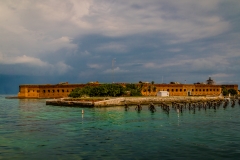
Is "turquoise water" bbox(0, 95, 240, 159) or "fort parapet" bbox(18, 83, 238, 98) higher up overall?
"fort parapet" bbox(18, 83, 238, 98)

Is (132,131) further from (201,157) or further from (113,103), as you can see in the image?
(113,103)

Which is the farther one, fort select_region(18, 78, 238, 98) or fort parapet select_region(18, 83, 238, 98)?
fort parapet select_region(18, 83, 238, 98)

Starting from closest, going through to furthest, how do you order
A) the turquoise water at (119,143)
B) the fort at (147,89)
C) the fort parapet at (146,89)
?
the turquoise water at (119,143) < the fort at (147,89) < the fort parapet at (146,89)

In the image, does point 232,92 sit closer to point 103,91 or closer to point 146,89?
point 146,89

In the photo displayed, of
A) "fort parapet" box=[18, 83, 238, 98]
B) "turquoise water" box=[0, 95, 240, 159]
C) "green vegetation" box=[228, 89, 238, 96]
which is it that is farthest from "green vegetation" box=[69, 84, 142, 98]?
"green vegetation" box=[228, 89, 238, 96]

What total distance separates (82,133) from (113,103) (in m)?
38.7

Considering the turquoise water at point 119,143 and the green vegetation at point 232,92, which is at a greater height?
the green vegetation at point 232,92

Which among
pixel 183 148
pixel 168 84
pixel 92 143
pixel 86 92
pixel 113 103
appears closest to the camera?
pixel 183 148

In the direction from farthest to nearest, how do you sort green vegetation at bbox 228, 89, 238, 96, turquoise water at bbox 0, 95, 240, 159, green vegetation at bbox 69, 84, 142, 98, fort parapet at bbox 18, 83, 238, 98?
green vegetation at bbox 228, 89, 238, 96 → fort parapet at bbox 18, 83, 238, 98 → green vegetation at bbox 69, 84, 142, 98 → turquoise water at bbox 0, 95, 240, 159

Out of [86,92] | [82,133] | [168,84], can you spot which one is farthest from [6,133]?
[168,84]

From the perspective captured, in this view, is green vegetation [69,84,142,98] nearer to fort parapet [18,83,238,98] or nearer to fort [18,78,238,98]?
fort [18,78,238,98]

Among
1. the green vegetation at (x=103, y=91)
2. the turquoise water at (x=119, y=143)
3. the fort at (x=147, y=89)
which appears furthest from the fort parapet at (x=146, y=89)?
the turquoise water at (x=119, y=143)

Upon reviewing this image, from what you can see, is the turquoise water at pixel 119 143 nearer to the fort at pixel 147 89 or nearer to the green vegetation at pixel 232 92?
the fort at pixel 147 89

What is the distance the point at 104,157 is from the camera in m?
17.4
